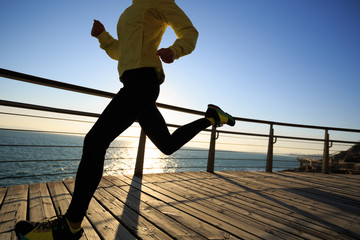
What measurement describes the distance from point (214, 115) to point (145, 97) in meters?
0.73

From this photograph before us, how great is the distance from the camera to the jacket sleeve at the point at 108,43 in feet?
4.33

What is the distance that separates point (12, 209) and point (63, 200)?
12.3 inches

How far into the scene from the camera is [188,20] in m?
1.16

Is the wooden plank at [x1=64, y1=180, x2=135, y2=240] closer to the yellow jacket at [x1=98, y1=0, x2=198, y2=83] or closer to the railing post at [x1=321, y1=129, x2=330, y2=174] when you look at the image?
the yellow jacket at [x1=98, y1=0, x2=198, y2=83]

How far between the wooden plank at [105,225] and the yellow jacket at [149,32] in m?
0.88

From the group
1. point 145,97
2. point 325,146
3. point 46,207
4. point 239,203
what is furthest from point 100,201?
point 325,146

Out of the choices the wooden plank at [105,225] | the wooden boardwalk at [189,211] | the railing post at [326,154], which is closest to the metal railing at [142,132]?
the railing post at [326,154]

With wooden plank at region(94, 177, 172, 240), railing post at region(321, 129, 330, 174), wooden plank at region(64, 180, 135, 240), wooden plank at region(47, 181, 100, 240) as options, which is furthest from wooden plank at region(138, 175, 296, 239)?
railing post at region(321, 129, 330, 174)

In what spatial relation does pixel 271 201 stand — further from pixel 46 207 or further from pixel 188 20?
pixel 46 207

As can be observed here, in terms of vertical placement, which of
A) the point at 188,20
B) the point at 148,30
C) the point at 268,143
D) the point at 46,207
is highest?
the point at 188,20

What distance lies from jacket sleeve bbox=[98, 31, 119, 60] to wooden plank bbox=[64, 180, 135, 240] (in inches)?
42.3

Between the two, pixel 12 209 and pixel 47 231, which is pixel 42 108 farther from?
pixel 47 231

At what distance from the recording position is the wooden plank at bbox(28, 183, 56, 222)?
49.8 inches

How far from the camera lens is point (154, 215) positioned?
1.39 meters
